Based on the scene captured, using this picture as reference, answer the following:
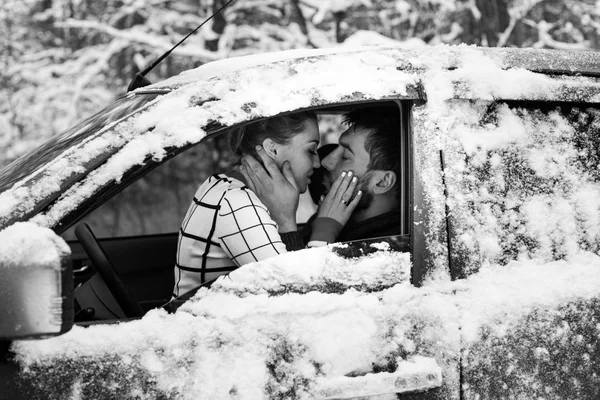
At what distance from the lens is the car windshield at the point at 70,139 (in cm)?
194

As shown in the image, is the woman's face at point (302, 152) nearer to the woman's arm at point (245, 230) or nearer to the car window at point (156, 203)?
the woman's arm at point (245, 230)

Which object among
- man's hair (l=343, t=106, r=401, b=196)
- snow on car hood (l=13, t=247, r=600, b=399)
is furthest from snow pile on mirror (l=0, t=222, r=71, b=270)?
man's hair (l=343, t=106, r=401, b=196)

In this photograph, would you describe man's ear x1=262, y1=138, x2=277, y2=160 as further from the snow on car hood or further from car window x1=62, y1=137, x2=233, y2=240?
car window x1=62, y1=137, x2=233, y2=240

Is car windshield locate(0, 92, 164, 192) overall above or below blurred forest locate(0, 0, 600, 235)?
below

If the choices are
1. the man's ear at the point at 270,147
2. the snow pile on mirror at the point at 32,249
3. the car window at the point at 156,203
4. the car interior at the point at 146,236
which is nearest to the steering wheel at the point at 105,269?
the car interior at the point at 146,236

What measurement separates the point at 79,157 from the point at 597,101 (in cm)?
145

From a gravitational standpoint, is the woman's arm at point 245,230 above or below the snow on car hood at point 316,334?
above

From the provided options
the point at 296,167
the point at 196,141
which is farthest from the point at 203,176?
the point at 196,141

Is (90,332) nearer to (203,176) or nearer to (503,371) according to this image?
(503,371)

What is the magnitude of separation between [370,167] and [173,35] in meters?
6.04

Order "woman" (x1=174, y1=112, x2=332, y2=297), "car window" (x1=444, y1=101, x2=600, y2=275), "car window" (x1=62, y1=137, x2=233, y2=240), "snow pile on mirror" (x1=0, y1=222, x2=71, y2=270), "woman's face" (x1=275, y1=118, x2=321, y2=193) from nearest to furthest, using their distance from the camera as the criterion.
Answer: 1. "snow pile on mirror" (x1=0, y1=222, x2=71, y2=270)
2. "car window" (x1=444, y1=101, x2=600, y2=275)
3. "woman" (x1=174, y1=112, x2=332, y2=297)
4. "woman's face" (x1=275, y1=118, x2=321, y2=193)
5. "car window" (x1=62, y1=137, x2=233, y2=240)

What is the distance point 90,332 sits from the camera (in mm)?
1662

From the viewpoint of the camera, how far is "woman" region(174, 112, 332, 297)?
2076mm

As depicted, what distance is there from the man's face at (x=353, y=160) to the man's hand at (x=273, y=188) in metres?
0.22
